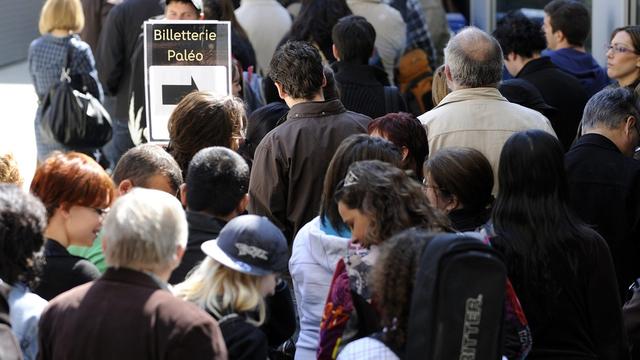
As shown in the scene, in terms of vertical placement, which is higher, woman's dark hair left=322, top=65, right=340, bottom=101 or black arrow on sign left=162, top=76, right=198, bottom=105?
woman's dark hair left=322, top=65, right=340, bottom=101

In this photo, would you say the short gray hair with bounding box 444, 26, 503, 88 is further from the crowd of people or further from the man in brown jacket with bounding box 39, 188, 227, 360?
the man in brown jacket with bounding box 39, 188, 227, 360

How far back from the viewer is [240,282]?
3.98m

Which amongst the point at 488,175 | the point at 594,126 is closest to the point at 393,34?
the point at 594,126

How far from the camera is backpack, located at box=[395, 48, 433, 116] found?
9.45 m

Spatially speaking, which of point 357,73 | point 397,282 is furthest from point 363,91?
point 397,282

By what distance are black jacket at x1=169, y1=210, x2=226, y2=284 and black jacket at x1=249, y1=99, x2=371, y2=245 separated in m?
1.12

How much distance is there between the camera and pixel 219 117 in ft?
18.1

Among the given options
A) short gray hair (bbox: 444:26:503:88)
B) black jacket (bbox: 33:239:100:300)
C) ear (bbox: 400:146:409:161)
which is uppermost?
short gray hair (bbox: 444:26:503:88)

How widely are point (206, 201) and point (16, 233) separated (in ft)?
2.81

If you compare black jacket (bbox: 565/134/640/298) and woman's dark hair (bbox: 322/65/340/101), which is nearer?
black jacket (bbox: 565/134/640/298)

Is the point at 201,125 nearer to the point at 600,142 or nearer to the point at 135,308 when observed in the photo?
the point at 600,142

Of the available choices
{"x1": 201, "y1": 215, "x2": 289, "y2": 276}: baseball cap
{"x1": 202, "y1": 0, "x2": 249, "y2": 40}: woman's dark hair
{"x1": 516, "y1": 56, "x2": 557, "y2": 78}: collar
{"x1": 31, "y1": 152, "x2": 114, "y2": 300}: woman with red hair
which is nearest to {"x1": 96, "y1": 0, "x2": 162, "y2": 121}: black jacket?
{"x1": 202, "y1": 0, "x2": 249, "y2": 40}: woman's dark hair

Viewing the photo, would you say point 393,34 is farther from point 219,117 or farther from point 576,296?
point 576,296

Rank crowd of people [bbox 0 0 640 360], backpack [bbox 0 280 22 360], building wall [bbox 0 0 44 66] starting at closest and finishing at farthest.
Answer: crowd of people [bbox 0 0 640 360]
backpack [bbox 0 280 22 360]
building wall [bbox 0 0 44 66]
